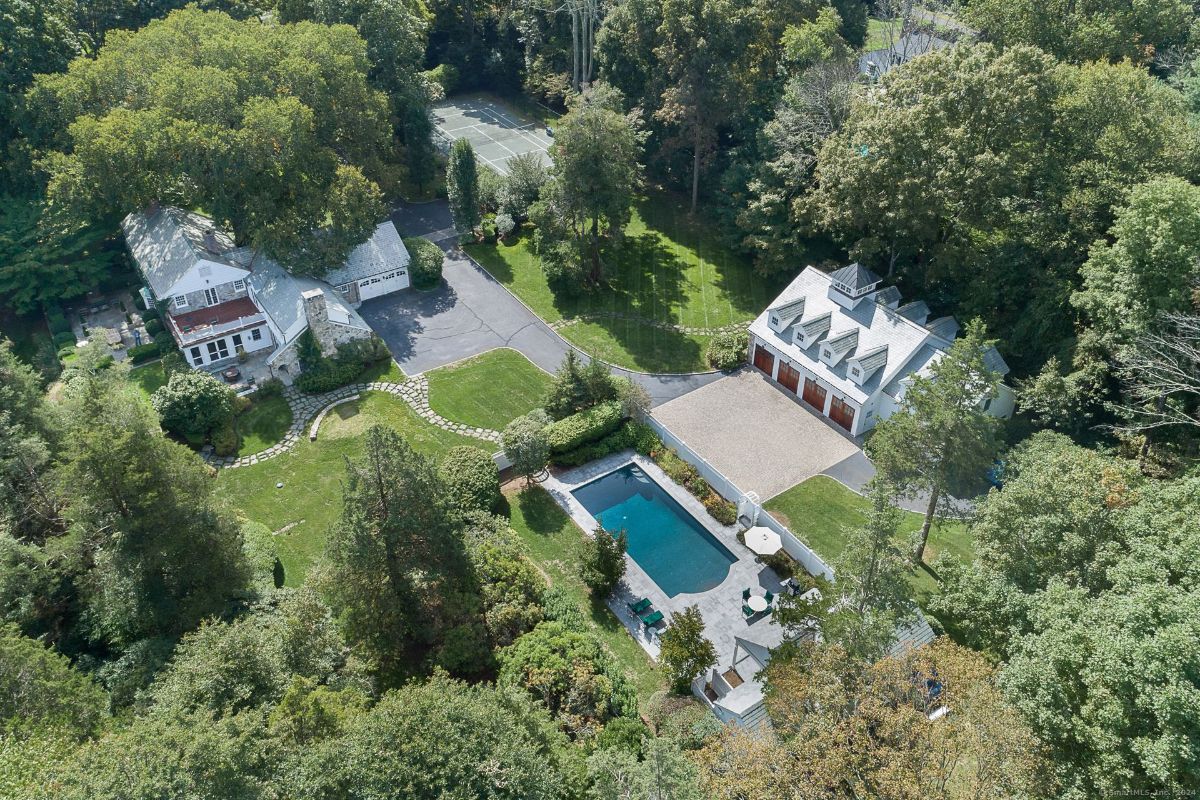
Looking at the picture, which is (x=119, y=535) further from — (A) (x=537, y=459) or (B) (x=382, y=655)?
(A) (x=537, y=459)

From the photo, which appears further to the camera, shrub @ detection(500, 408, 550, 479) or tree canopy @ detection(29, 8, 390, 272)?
tree canopy @ detection(29, 8, 390, 272)

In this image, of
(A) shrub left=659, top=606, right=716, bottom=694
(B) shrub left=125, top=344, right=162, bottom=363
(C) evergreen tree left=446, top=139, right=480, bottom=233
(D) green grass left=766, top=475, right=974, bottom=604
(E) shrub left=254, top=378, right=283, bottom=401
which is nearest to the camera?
(A) shrub left=659, top=606, right=716, bottom=694

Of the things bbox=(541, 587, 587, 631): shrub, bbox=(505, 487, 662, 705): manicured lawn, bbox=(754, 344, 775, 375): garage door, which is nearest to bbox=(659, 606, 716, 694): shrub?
bbox=(505, 487, 662, 705): manicured lawn

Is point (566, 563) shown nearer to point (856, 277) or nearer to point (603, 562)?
point (603, 562)

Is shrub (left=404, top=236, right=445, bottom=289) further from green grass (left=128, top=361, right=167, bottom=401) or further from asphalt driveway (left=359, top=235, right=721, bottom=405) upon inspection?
green grass (left=128, top=361, right=167, bottom=401)

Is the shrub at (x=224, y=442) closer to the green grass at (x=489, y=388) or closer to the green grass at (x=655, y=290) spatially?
the green grass at (x=489, y=388)

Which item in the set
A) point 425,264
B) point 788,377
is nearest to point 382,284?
point 425,264

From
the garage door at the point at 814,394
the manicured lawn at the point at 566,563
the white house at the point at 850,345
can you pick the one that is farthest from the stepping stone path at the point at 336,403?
the garage door at the point at 814,394
